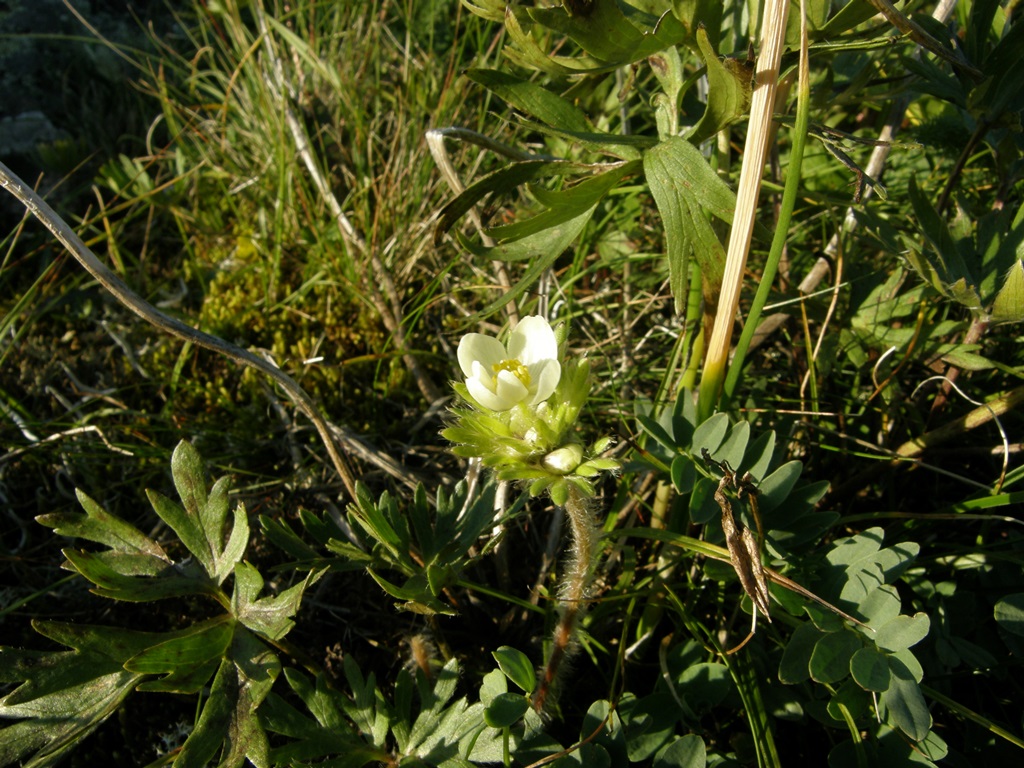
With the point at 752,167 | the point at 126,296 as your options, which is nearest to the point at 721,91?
the point at 752,167

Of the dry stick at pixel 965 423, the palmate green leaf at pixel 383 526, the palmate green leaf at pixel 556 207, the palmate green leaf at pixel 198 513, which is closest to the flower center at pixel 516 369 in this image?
the palmate green leaf at pixel 556 207

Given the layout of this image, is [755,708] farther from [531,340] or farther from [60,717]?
[60,717]

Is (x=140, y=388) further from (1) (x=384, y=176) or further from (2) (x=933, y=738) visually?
(2) (x=933, y=738)

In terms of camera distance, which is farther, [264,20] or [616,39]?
[264,20]

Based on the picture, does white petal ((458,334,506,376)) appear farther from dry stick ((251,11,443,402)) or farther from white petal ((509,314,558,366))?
dry stick ((251,11,443,402))

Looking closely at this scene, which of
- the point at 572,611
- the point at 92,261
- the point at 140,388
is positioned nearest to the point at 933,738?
the point at 572,611
